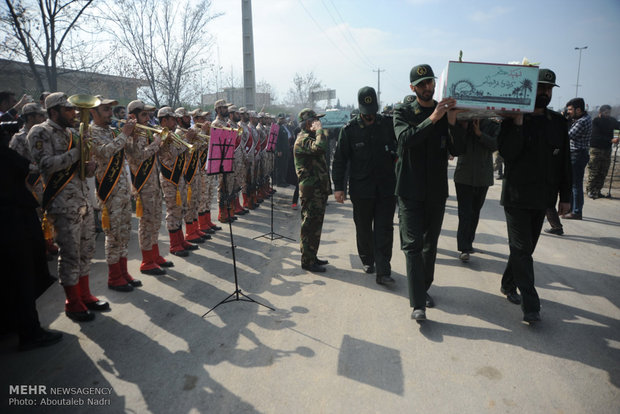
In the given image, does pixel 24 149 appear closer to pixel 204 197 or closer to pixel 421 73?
pixel 204 197

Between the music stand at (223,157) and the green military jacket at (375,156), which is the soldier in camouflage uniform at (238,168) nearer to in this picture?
the music stand at (223,157)

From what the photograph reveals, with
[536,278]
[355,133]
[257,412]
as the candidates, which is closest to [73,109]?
[355,133]

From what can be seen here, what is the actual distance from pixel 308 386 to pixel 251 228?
5.31 metres

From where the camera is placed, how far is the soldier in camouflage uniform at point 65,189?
12.5 feet

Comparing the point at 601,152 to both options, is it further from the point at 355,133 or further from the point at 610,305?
the point at 355,133

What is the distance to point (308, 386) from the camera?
288 centimetres

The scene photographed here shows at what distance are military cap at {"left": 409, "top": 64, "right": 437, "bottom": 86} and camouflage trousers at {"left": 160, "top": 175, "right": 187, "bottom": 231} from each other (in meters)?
4.16

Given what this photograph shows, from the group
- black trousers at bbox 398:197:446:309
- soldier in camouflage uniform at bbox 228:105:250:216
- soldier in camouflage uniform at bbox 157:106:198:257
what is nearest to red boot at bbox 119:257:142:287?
soldier in camouflage uniform at bbox 157:106:198:257

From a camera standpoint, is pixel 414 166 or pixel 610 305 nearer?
pixel 414 166

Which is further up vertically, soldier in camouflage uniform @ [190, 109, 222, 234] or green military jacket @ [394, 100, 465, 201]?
green military jacket @ [394, 100, 465, 201]

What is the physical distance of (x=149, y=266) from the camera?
5.41 m

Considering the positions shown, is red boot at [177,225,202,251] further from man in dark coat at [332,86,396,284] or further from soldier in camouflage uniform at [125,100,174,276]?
man in dark coat at [332,86,396,284]

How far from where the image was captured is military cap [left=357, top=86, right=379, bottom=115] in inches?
181

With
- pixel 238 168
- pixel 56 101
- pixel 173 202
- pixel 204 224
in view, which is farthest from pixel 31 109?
pixel 238 168
